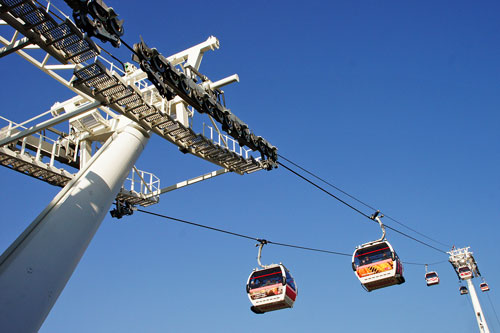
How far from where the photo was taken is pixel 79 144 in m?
18.5

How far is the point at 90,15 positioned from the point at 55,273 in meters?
6.76

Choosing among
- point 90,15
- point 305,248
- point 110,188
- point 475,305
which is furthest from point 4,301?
point 475,305

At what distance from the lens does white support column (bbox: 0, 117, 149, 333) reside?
11086 millimetres

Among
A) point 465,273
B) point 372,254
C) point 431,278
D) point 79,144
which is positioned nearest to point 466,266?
point 465,273

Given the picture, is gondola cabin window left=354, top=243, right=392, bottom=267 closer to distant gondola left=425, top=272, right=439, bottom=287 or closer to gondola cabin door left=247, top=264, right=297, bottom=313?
gondola cabin door left=247, top=264, right=297, bottom=313

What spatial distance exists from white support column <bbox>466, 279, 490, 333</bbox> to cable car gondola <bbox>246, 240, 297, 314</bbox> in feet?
98.8

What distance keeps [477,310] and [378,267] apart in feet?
99.2

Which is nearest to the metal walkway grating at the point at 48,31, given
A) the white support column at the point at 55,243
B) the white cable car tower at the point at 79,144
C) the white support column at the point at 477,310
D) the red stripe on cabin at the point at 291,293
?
the white cable car tower at the point at 79,144

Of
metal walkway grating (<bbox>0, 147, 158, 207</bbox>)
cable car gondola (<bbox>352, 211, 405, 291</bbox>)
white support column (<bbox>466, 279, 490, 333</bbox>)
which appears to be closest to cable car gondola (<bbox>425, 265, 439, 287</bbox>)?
white support column (<bbox>466, 279, 490, 333</bbox>)

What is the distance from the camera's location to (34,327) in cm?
1120

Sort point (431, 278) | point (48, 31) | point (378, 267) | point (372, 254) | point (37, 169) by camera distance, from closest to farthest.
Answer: point (48, 31) → point (37, 169) → point (378, 267) → point (372, 254) → point (431, 278)

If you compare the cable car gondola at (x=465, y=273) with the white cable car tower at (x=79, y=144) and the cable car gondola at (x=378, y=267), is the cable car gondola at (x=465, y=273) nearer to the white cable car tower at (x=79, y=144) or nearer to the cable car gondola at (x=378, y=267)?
the cable car gondola at (x=378, y=267)

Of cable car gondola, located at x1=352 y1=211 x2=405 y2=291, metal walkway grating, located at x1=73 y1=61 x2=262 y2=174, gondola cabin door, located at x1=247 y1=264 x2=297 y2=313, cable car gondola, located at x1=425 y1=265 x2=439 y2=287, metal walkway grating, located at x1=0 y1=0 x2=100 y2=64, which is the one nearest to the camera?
metal walkway grating, located at x1=0 y1=0 x2=100 y2=64

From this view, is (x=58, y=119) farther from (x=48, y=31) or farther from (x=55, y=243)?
(x=55, y=243)
